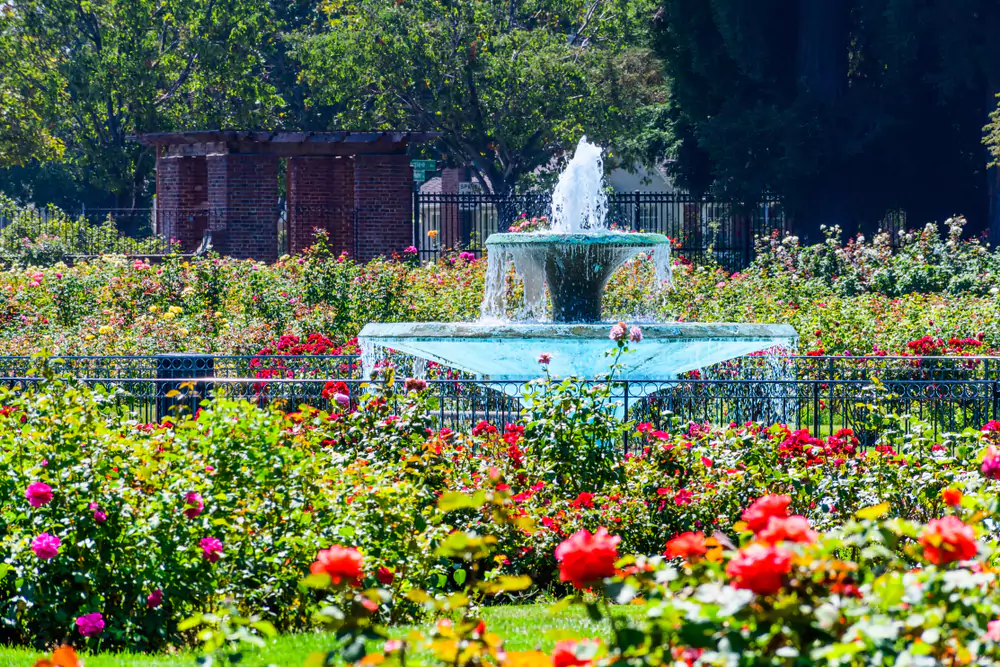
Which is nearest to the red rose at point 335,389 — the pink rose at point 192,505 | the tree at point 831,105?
the pink rose at point 192,505

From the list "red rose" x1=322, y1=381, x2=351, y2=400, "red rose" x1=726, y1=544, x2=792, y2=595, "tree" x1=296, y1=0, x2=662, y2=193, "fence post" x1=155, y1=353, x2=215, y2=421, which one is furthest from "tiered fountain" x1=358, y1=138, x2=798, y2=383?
"tree" x1=296, y1=0, x2=662, y2=193

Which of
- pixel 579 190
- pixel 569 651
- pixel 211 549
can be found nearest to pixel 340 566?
pixel 569 651

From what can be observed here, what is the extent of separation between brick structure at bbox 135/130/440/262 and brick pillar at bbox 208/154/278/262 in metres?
0.02

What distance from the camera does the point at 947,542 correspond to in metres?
2.77

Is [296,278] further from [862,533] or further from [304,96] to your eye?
[304,96]

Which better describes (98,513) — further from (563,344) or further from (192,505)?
(563,344)

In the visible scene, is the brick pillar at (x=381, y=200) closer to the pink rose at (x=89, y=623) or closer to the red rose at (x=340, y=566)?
the pink rose at (x=89, y=623)

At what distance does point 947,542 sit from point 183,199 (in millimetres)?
22986

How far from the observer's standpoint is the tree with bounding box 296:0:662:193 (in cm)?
3481

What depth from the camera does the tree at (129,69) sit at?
34062mm

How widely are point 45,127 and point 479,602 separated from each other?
3313 centimetres

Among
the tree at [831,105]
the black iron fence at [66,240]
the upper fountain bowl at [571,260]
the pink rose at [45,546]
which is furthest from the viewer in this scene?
the tree at [831,105]

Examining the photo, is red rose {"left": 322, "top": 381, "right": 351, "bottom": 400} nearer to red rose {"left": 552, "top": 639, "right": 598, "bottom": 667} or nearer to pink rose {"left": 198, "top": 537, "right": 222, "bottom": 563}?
pink rose {"left": 198, "top": 537, "right": 222, "bottom": 563}

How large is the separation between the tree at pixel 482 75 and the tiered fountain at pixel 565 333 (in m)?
23.7
